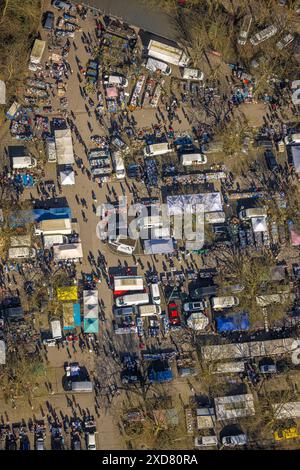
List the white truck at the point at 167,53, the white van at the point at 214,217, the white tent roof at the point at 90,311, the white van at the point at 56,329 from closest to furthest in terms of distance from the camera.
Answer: the white van at the point at 56,329, the white tent roof at the point at 90,311, the white van at the point at 214,217, the white truck at the point at 167,53

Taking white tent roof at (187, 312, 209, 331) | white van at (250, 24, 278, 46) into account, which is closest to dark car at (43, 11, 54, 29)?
white van at (250, 24, 278, 46)

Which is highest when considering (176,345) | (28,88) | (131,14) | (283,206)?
(131,14)

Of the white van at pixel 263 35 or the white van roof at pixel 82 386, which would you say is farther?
the white van at pixel 263 35

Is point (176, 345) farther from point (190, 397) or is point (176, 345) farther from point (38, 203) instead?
point (38, 203)

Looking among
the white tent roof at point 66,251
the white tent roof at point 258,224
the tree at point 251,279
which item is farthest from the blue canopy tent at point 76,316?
the white tent roof at point 258,224

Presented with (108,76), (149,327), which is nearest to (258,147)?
(108,76)

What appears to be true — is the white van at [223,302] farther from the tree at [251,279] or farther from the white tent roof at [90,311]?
the white tent roof at [90,311]
